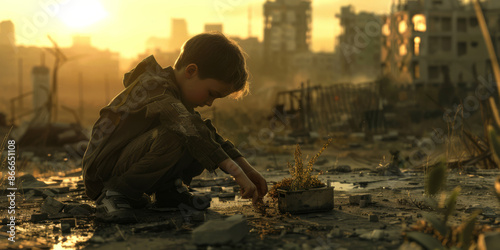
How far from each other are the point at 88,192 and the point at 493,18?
38.6m

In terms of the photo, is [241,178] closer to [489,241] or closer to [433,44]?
[489,241]

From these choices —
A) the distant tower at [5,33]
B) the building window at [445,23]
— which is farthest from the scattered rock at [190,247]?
the building window at [445,23]

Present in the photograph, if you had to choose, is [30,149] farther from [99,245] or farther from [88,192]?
[99,245]

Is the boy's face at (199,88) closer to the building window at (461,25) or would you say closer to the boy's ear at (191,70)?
the boy's ear at (191,70)

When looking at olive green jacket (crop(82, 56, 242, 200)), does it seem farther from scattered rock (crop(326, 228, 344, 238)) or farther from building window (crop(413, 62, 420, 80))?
building window (crop(413, 62, 420, 80))

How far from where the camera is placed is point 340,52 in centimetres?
6194

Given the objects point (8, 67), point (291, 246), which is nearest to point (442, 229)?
point (291, 246)

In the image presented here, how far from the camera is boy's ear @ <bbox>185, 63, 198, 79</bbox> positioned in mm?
3475

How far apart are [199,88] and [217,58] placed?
26 cm

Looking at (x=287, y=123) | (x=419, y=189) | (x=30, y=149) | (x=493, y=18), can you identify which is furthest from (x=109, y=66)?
(x=419, y=189)

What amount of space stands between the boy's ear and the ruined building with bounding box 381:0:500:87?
3314 centimetres

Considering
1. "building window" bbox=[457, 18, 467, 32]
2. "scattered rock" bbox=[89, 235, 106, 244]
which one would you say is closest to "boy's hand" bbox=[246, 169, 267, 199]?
"scattered rock" bbox=[89, 235, 106, 244]

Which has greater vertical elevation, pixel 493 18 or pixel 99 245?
pixel 493 18

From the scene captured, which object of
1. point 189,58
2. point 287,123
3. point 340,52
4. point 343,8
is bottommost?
point 287,123
